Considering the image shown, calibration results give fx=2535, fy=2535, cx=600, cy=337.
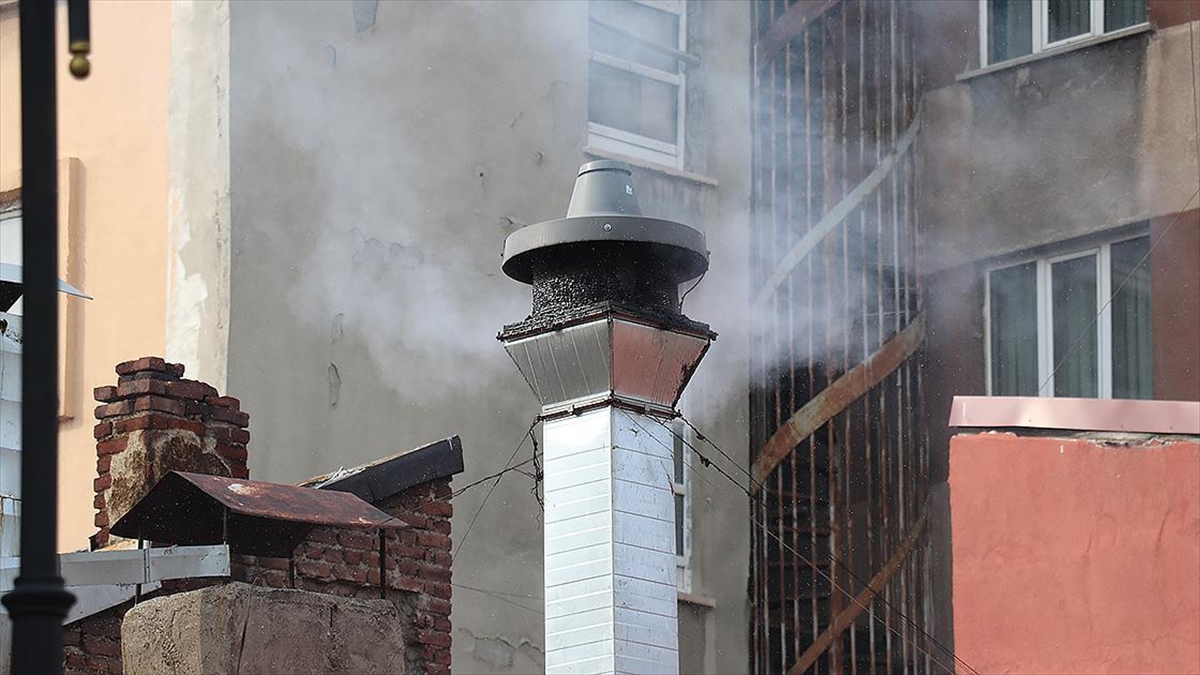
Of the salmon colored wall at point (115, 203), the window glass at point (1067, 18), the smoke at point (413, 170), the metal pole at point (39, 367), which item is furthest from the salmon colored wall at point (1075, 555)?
the metal pole at point (39, 367)

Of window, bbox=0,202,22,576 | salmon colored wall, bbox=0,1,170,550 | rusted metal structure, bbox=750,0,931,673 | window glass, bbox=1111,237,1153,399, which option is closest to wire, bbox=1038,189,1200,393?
window glass, bbox=1111,237,1153,399

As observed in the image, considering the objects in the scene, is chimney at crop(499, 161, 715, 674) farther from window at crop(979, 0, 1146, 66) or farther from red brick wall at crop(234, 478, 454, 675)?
window at crop(979, 0, 1146, 66)

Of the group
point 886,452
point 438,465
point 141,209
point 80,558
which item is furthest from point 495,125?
point 80,558

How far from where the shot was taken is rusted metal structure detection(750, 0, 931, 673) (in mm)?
16797

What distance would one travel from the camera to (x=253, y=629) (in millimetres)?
8562

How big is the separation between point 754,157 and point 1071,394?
9.10ft

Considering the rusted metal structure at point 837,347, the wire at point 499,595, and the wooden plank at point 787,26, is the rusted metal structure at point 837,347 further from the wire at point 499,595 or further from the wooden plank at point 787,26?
the wire at point 499,595

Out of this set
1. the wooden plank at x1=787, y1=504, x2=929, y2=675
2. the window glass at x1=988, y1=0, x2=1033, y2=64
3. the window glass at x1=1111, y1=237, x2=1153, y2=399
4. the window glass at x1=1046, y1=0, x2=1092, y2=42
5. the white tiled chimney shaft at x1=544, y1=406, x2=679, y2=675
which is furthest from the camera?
the window glass at x1=988, y1=0, x2=1033, y2=64

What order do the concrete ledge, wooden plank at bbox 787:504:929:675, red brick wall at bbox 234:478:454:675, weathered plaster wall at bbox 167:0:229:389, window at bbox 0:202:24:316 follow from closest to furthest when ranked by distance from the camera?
1. the concrete ledge
2. red brick wall at bbox 234:478:454:675
3. weathered plaster wall at bbox 167:0:229:389
4. window at bbox 0:202:24:316
5. wooden plank at bbox 787:504:929:675

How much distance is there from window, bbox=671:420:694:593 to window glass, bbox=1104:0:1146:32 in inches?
160

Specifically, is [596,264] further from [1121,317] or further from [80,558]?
[1121,317]

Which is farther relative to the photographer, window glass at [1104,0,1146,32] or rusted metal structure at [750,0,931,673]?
window glass at [1104,0,1146,32]

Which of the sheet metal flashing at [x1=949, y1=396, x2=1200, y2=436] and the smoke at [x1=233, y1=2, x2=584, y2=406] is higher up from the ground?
the smoke at [x1=233, y1=2, x2=584, y2=406]

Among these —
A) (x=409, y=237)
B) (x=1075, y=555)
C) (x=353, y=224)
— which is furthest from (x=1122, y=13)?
(x=1075, y=555)
